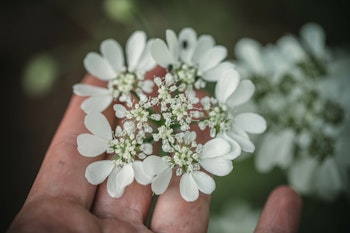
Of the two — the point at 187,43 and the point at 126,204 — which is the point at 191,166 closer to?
the point at 126,204

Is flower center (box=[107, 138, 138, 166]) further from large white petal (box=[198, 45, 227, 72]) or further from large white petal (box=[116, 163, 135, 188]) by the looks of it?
large white petal (box=[198, 45, 227, 72])

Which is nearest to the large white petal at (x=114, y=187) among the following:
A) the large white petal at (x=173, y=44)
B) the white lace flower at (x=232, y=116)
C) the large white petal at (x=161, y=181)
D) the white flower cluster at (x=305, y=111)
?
the large white petal at (x=161, y=181)

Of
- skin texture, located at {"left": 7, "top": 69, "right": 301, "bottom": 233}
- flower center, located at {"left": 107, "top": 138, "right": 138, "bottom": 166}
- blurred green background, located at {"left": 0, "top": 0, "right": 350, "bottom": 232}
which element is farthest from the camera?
blurred green background, located at {"left": 0, "top": 0, "right": 350, "bottom": 232}

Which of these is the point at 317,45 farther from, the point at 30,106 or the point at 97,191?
the point at 30,106

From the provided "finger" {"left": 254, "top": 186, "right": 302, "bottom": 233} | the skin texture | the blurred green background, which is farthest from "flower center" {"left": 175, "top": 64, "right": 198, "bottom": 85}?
the blurred green background

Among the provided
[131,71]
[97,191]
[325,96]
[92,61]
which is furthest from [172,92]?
[325,96]

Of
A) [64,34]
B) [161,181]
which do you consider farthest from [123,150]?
[64,34]
